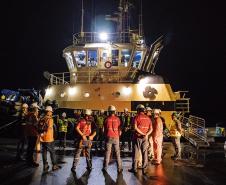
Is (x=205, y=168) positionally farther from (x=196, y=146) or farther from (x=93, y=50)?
(x=93, y=50)

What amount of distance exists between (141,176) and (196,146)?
8120 mm

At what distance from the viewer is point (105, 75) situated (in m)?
19.4

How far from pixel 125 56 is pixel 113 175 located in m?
11.8

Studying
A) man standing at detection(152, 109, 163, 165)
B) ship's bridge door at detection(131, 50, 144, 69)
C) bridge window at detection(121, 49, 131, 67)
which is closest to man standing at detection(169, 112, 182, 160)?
man standing at detection(152, 109, 163, 165)

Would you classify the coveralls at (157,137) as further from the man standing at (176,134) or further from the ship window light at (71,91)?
the ship window light at (71,91)

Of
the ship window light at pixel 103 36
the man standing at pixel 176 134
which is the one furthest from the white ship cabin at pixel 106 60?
the man standing at pixel 176 134

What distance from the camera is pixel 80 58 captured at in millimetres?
19953

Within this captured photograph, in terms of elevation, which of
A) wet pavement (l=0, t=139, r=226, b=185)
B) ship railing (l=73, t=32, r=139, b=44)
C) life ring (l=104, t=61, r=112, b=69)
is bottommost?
wet pavement (l=0, t=139, r=226, b=185)

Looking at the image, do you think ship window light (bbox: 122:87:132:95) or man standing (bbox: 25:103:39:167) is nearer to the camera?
man standing (bbox: 25:103:39:167)

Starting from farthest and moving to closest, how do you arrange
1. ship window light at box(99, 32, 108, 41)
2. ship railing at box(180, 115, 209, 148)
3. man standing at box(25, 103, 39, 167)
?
ship window light at box(99, 32, 108, 41), ship railing at box(180, 115, 209, 148), man standing at box(25, 103, 39, 167)

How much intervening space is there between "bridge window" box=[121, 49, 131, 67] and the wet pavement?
9.34 meters

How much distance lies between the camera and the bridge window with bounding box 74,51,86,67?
19812mm

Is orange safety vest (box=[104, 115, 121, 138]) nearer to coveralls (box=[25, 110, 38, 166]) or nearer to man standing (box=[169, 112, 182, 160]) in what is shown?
coveralls (box=[25, 110, 38, 166])

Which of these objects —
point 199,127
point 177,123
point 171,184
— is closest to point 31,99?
point 199,127
